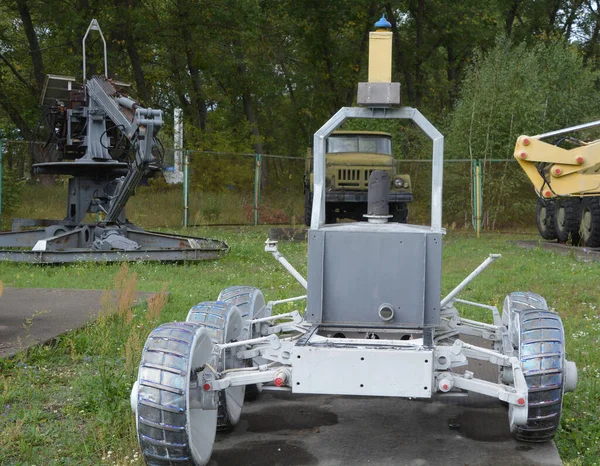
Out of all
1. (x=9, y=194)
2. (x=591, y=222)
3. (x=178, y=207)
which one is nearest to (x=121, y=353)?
(x=591, y=222)

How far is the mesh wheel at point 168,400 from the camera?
4.07 m

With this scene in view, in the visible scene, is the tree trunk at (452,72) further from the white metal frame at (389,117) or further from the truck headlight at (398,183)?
the white metal frame at (389,117)

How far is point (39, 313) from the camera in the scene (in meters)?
8.09

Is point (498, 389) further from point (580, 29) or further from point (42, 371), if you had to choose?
point (580, 29)

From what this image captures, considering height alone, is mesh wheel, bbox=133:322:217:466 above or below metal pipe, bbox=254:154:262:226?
below

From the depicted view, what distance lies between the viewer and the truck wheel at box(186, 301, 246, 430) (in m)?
5.00

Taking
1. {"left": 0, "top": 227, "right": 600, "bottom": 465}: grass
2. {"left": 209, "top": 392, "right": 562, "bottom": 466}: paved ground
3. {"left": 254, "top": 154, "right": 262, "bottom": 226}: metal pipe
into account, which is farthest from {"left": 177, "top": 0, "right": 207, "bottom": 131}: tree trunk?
{"left": 209, "top": 392, "right": 562, "bottom": 466}: paved ground

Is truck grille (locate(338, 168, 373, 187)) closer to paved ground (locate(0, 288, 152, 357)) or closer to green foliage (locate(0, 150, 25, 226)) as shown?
green foliage (locate(0, 150, 25, 226))

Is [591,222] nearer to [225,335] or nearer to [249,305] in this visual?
[249,305]

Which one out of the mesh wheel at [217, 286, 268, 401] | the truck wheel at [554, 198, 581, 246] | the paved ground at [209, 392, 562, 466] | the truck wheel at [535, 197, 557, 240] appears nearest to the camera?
the paved ground at [209, 392, 562, 466]

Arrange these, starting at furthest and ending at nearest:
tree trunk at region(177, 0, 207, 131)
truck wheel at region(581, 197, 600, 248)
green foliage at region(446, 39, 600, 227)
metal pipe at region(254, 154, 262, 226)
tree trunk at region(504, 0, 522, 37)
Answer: tree trunk at region(504, 0, 522, 37) < tree trunk at region(177, 0, 207, 131) < metal pipe at region(254, 154, 262, 226) < green foliage at region(446, 39, 600, 227) < truck wheel at region(581, 197, 600, 248)

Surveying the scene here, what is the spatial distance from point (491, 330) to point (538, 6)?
38.2 m

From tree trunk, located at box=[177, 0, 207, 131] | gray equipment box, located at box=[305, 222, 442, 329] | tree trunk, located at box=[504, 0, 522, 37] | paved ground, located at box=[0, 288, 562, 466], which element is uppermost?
tree trunk, located at box=[504, 0, 522, 37]

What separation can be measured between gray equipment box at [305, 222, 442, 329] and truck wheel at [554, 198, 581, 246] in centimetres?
1370
